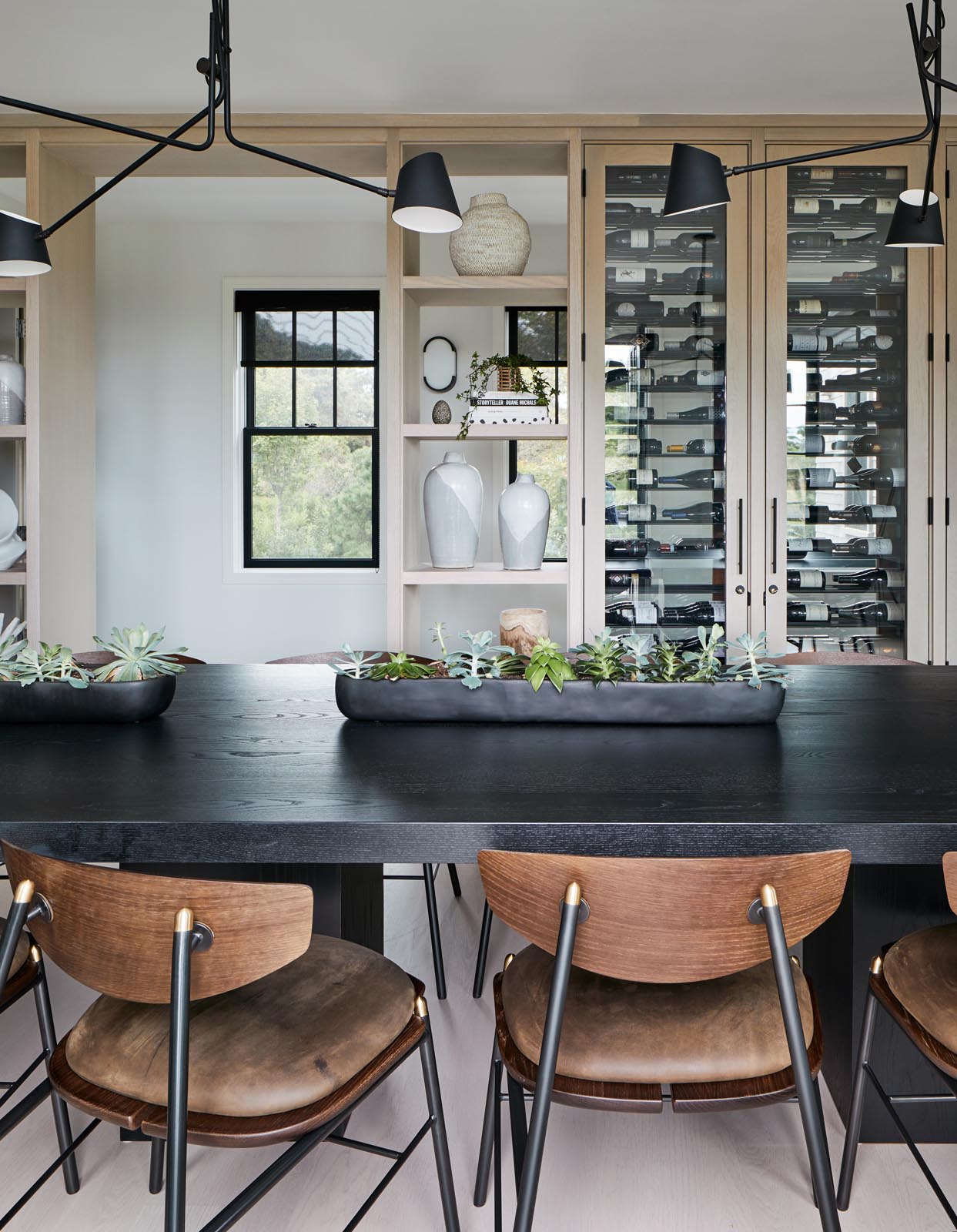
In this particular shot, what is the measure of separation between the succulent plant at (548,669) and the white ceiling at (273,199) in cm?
296

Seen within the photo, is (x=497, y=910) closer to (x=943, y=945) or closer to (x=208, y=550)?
(x=943, y=945)

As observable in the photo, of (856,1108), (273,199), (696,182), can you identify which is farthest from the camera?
(273,199)

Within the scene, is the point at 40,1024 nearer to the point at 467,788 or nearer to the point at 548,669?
the point at 467,788

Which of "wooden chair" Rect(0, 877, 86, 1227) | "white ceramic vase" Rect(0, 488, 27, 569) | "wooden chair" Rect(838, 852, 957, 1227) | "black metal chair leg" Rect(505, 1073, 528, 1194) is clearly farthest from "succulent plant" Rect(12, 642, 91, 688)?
"white ceramic vase" Rect(0, 488, 27, 569)

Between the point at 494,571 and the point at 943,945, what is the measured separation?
2.27 meters

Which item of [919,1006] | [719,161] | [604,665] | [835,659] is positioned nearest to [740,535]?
[835,659]

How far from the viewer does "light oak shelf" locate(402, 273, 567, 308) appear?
345 cm

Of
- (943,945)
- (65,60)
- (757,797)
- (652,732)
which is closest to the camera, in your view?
(757,797)

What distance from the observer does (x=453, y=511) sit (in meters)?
3.33

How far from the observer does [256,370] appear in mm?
4973

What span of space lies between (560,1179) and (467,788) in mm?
771

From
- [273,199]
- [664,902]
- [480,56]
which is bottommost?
[664,902]

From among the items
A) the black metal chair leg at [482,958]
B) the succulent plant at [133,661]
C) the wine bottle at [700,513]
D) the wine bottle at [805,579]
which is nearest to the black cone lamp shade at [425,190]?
the succulent plant at [133,661]

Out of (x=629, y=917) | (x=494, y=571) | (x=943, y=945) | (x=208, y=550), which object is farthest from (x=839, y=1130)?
(x=208, y=550)
